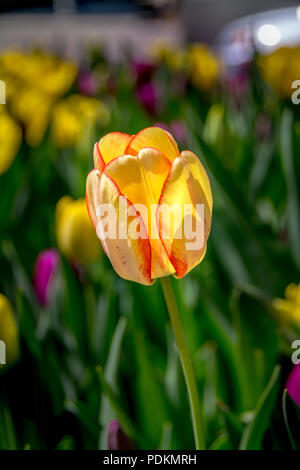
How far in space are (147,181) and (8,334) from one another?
→ 175 millimetres

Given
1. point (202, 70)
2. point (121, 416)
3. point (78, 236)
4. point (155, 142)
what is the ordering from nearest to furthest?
1. point (155, 142)
2. point (121, 416)
3. point (78, 236)
4. point (202, 70)

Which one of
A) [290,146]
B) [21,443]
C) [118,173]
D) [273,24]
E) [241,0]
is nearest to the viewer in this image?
[118,173]

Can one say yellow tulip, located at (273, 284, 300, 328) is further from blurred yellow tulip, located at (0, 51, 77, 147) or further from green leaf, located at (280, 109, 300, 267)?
blurred yellow tulip, located at (0, 51, 77, 147)

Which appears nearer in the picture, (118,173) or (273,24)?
(118,173)

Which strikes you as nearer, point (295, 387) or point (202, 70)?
point (295, 387)

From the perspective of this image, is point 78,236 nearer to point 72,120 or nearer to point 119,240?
point 119,240

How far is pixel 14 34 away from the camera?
10.1ft

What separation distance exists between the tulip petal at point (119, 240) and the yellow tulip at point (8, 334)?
15 centimetres

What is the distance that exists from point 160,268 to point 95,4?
3.23 m

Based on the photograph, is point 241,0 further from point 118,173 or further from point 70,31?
point 118,173

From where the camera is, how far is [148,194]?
198mm

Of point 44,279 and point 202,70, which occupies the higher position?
point 202,70

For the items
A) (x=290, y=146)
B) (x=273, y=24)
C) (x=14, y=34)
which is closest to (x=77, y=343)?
(x=290, y=146)

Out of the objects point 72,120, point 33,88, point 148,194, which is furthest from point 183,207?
point 33,88
